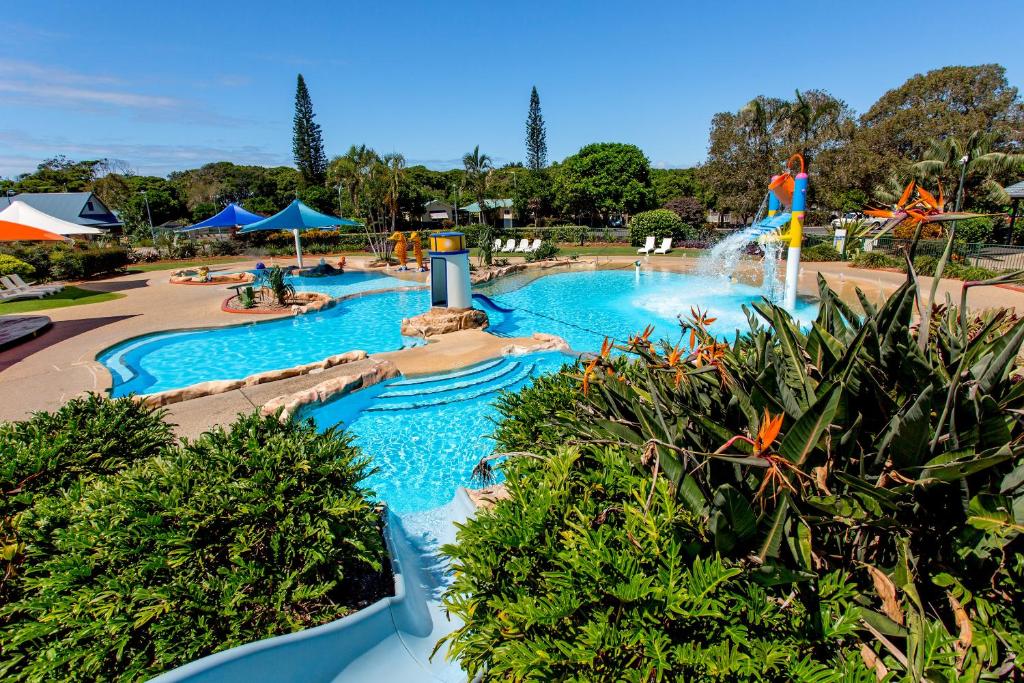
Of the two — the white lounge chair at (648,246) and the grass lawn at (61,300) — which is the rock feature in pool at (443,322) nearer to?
the grass lawn at (61,300)

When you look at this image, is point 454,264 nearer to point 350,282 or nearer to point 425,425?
point 425,425

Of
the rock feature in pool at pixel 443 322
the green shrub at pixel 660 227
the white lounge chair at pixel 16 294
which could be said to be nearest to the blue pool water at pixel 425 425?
the rock feature in pool at pixel 443 322

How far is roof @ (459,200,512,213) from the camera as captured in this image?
135ft

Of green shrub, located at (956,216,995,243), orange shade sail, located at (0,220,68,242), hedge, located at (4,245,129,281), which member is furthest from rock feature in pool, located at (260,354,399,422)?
green shrub, located at (956,216,995,243)

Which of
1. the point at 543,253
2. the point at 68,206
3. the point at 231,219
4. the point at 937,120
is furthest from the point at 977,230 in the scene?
the point at 68,206

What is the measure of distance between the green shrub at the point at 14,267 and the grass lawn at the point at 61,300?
1.88 metres

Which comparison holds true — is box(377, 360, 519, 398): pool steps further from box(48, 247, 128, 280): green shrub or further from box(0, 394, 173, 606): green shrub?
box(48, 247, 128, 280): green shrub

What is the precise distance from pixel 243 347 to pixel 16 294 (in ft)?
31.8

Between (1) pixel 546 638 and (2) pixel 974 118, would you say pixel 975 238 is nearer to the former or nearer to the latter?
(2) pixel 974 118

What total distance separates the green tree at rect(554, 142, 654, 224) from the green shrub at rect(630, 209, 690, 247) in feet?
44.5

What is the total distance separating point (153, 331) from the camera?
12578 millimetres

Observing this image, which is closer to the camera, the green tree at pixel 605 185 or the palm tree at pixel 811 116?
the palm tree at pixel 811 116

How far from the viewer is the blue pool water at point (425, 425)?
6.76 metres

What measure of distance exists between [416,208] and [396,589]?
52.8 meters
